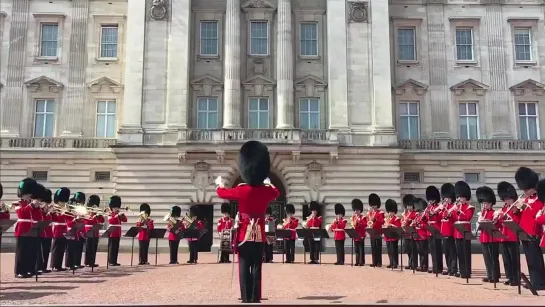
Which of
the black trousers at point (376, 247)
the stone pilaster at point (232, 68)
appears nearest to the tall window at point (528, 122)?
the stone pilaster at point (232, 68)

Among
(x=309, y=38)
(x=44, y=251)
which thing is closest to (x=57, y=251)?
(x=44, y=251)

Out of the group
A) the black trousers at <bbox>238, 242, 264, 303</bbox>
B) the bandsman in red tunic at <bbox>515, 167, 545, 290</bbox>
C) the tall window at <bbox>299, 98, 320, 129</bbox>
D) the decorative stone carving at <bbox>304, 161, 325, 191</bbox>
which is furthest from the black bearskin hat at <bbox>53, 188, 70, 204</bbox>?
the tall window at <bbox>299, 98, 320, 129</bbox>

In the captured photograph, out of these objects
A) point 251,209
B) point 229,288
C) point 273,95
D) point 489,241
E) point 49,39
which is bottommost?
point 229,288

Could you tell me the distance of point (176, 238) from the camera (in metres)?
20.5

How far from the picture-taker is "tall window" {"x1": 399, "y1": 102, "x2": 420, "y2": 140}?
110 feet

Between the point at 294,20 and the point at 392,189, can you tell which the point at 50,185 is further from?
the point at 392,189

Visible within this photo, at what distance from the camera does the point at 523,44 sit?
34.2 m

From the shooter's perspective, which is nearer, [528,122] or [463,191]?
[463,191]

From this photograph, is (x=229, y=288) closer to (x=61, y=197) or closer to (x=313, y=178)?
(x=61, y=197)

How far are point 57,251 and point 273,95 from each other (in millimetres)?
18292

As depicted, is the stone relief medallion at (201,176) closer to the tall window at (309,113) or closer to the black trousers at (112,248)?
the tall window at (309,113)

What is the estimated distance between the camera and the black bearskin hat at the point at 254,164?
9.61 m

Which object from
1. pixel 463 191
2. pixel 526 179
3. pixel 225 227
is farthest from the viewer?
pixel 225 227

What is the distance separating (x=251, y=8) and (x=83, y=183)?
13709 millimetres
